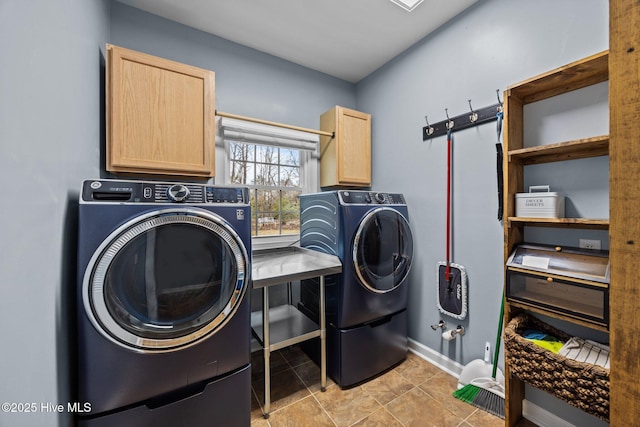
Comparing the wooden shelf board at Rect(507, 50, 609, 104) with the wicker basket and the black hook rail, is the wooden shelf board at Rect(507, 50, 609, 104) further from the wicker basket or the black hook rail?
the wicker basket

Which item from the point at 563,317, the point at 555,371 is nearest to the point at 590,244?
the point at 563,317

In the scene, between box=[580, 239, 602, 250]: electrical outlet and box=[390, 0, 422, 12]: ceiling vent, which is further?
box=[390, 0, 422, 12]: ceiling vent

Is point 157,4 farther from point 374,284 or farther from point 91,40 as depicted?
point 374,284

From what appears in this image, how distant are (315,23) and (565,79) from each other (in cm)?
170

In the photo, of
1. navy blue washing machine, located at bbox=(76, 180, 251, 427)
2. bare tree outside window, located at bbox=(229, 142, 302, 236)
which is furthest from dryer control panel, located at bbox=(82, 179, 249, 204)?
bare tree outside window, located at bbox=(229, 142, 302, 236)

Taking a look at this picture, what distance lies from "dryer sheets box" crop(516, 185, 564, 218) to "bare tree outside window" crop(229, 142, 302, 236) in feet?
5.98

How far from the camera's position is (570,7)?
1.41 meters

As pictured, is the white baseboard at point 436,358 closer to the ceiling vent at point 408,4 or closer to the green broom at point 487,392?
the green broom at point 487,392

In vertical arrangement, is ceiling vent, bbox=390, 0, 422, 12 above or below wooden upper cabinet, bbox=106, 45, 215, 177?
above

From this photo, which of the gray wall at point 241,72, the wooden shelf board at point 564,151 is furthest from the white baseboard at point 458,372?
the gray wall at point 241,72

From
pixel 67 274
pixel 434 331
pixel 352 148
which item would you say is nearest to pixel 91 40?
pixel 67 274

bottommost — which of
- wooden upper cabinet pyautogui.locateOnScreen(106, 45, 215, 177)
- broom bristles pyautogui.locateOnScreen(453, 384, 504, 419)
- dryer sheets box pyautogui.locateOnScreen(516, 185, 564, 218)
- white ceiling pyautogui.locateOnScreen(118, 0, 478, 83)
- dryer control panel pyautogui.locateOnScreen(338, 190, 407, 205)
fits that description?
broom bristles pyautogui.locateOnScreen(453, 384, 504, 419)

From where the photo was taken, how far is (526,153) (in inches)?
55.9

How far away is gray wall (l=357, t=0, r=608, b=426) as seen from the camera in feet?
4.54
